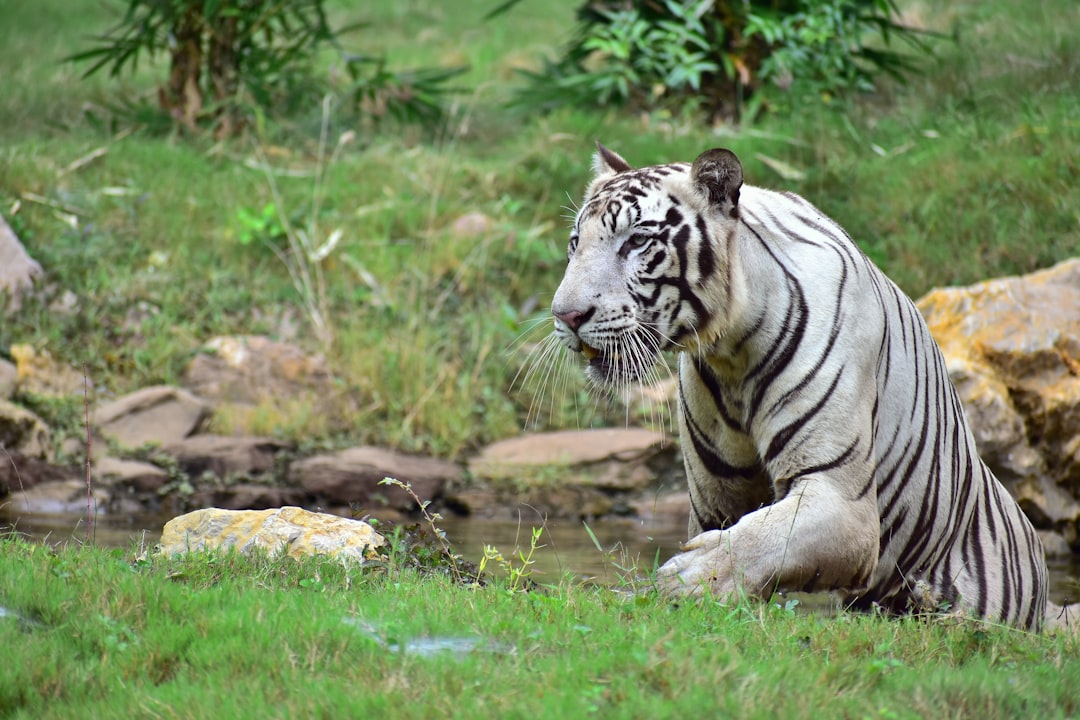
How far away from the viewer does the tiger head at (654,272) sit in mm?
3844

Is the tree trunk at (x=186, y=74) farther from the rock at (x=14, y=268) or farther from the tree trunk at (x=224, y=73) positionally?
the rock at (x=14, y=268)

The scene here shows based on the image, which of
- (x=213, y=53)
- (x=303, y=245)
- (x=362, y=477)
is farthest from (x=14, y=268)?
(x=213, y=53)

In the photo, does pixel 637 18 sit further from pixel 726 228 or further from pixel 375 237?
pixel 726 228

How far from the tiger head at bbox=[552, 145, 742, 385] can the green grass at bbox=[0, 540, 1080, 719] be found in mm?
790

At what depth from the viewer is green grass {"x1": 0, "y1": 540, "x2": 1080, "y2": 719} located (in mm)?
2758

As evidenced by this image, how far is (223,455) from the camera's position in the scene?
763 centimetres

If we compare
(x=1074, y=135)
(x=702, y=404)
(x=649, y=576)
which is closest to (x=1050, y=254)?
(x=1074, y=135)

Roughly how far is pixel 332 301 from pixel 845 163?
411cm

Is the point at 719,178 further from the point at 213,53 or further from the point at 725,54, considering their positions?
the point at 213,53

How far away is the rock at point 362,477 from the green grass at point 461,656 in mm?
3925

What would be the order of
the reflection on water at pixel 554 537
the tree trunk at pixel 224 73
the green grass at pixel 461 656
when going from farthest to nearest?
1. the tree trunk at pixel 224 73
2. the reflection on water at pixel 554 537
3. the green grass at pixel 461 656

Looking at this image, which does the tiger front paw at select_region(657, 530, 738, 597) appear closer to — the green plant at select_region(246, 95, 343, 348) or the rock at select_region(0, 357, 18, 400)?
the green plant at select_region(246, 95, 343, 348)

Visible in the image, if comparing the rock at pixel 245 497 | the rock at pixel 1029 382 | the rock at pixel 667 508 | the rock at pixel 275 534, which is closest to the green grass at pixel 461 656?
the rock at pixel 275 534

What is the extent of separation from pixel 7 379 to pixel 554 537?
11.7 feet
